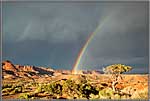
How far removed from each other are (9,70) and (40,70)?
427 mm

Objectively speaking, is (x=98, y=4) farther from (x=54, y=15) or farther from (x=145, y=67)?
(x=145, y=67)

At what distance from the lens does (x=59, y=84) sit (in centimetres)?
538

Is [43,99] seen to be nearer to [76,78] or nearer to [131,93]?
[76,78]

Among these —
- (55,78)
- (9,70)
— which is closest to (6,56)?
(9,70)

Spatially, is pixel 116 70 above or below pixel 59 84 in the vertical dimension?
above

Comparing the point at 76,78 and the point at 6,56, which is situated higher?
the point at 6,56

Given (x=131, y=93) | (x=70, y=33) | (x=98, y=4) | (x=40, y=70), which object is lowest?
(x=131, y=93)

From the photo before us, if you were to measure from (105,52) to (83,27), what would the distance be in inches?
17.9

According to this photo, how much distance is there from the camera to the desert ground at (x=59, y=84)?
17.5 feet

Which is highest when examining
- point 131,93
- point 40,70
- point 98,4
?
point 98,4

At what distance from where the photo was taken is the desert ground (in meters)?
5.34

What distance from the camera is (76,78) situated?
5.38 m

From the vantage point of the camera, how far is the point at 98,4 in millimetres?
5293

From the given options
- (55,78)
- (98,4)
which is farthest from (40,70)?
(98,4)
